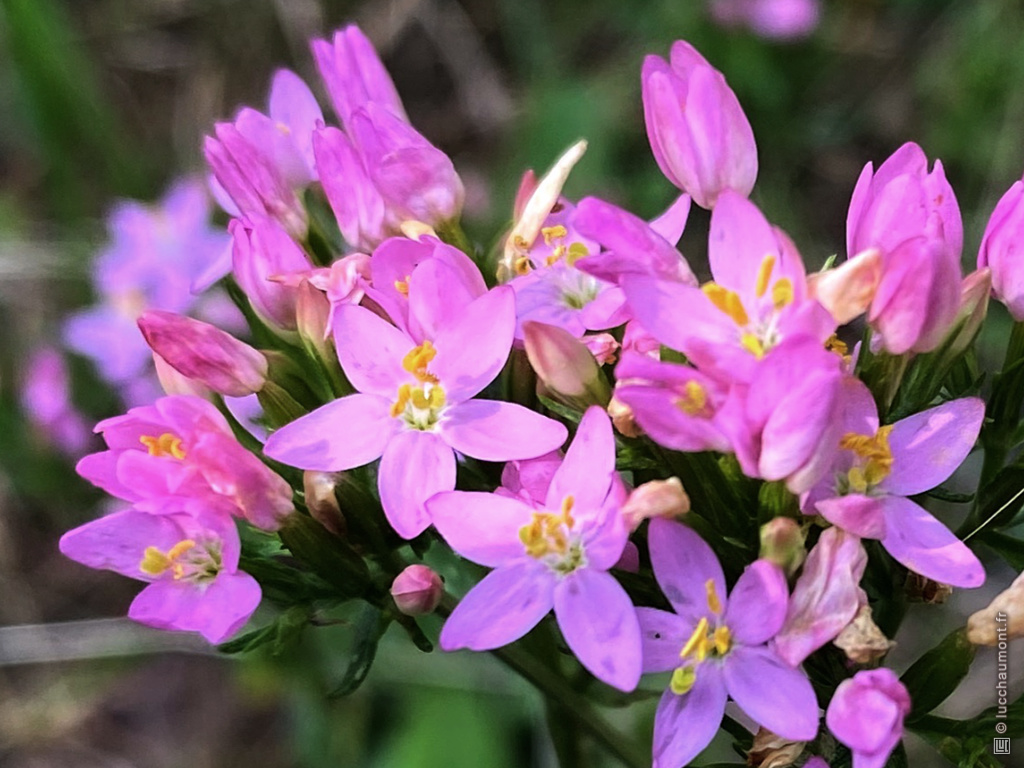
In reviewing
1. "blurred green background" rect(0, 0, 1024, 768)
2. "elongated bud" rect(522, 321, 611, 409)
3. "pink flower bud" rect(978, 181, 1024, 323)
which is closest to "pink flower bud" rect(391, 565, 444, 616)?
"elongated bud" rect(522, 321, 611, 409)

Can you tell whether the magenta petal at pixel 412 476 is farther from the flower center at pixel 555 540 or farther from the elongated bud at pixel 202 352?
the elongated bud at pixel 202 352

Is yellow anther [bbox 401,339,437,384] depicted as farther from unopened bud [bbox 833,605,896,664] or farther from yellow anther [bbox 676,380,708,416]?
unopened bud [bbox 833,605,896,664]

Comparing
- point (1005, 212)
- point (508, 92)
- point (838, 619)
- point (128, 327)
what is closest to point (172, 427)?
point (838, 619)

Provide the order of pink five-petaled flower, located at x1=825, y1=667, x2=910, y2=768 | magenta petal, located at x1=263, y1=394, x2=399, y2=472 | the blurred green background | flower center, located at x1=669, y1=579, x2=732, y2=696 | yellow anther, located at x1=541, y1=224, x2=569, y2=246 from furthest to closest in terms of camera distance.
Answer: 1. the blurred green background
2. yellow anther, located at x1=541, y1=224, x2=569, y2=246
3. magenta petal, located at x1=263, y1=394, x2=399, y2=472
4. flower center, located at x1=669, y1=579, x2=732, y2=696
5. pink five-petaled flower, located at x1=825, y1=667, x2=910, y2=768

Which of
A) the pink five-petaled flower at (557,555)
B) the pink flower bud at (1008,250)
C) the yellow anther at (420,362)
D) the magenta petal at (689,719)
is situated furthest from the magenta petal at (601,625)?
the pink flower bud at (1008,250)

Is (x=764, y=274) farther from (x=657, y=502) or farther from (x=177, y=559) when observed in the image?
(x=177, y=559)

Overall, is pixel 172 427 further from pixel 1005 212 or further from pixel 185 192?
pixel 185 192
